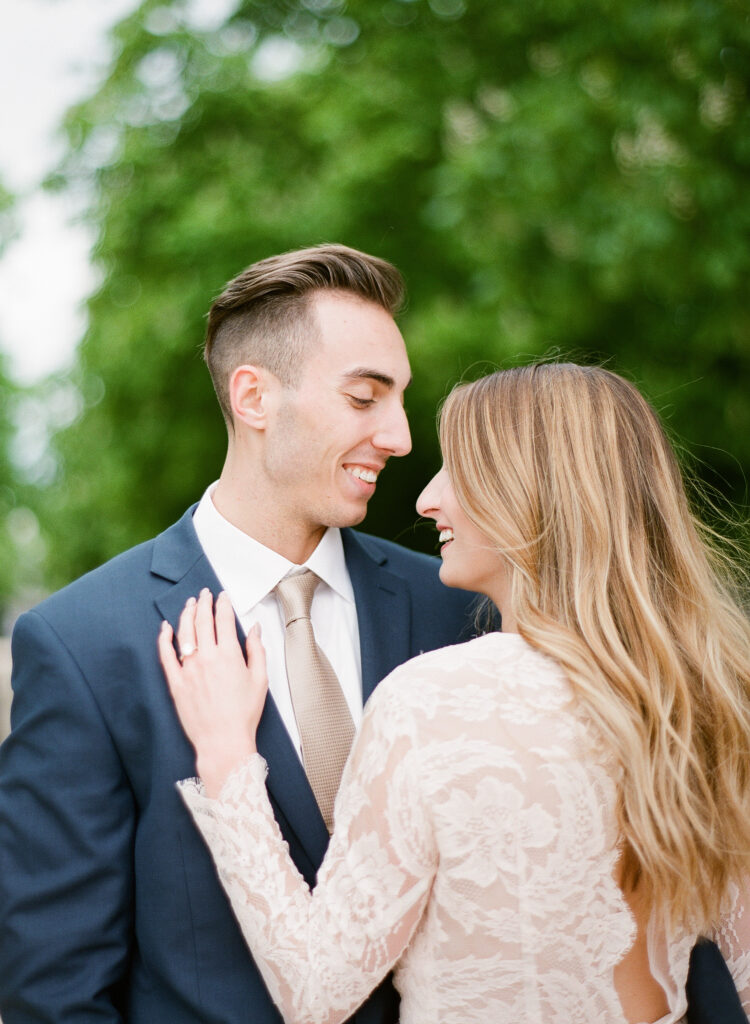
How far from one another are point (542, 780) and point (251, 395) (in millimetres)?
1517

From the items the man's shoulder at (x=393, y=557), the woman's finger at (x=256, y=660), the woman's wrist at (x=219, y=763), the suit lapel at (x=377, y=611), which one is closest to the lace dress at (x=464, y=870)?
the woman's wrist at (x=219, y=763)

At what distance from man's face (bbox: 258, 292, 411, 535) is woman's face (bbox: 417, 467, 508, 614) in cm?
47

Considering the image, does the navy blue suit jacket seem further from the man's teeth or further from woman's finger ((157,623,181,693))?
the man's teeth

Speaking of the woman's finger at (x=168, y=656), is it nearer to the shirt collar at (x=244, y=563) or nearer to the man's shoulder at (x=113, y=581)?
the man's shoulder at (x=113, y=581)

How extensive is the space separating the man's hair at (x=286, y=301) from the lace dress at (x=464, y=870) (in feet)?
4.06

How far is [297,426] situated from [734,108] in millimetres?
3814

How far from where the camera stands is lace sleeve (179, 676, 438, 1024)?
6.45ft

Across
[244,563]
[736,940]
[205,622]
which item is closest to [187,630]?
[205,622]

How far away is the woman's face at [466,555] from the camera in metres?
2.37

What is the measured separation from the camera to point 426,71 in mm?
7703

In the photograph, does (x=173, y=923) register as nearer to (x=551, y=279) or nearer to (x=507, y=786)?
(x=507, y=786)

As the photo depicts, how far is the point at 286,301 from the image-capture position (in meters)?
3.06

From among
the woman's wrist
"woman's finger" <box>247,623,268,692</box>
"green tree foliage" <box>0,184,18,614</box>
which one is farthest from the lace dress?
"green tree foliage" <box>0,184,18,614</box>

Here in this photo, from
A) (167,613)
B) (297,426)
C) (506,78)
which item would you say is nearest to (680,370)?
(506,78)
